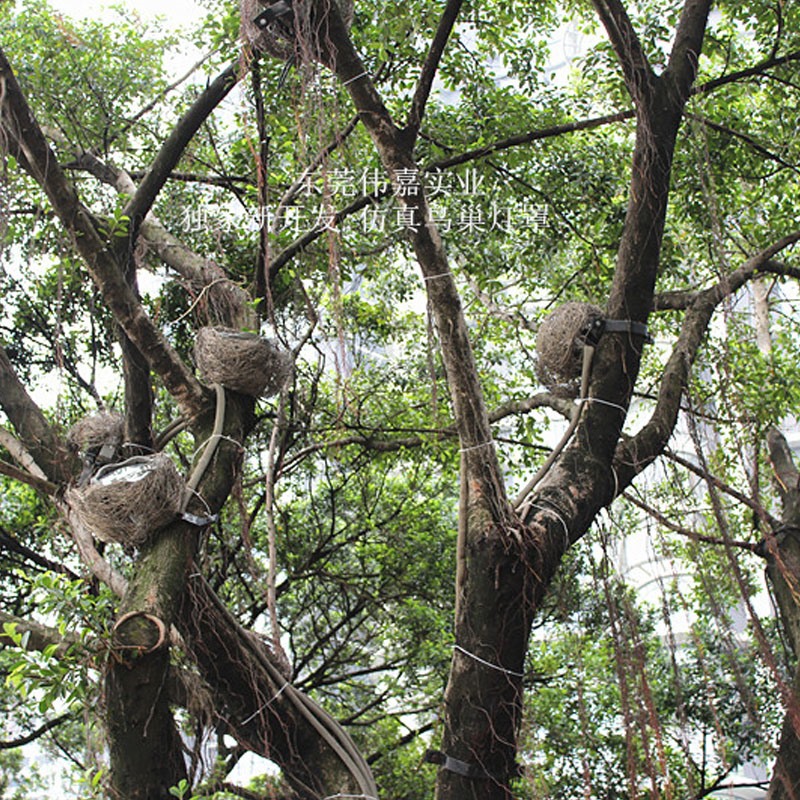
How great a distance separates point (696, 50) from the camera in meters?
2.98

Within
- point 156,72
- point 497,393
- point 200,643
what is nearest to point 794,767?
A: point 200,643

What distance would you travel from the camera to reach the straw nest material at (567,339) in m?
2.89

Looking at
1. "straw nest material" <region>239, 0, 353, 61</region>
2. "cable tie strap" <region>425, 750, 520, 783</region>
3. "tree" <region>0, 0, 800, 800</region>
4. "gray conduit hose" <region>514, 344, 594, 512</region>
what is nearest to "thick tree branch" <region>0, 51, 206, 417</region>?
"tree" <region>0, 0, 800, 800</region>

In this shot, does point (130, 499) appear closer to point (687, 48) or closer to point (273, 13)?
point (273, 13)

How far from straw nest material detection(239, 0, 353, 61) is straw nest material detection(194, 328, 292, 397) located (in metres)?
0.88

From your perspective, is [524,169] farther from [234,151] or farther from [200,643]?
[200,643]

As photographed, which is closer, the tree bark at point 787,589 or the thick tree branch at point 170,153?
the tree bark at point 787,589

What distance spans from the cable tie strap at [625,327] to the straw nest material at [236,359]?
3.55 feet

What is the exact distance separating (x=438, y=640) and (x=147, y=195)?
2770 mm

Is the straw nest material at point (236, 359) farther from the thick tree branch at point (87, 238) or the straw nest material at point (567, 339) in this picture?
the straw nest material at point (567, 339)

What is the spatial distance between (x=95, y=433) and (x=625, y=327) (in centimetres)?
170

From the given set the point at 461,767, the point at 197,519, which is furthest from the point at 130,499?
the point at 461,767

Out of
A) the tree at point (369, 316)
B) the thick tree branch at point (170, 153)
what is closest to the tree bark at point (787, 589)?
the tree at point (369, 316)

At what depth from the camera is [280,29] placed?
2.49m
